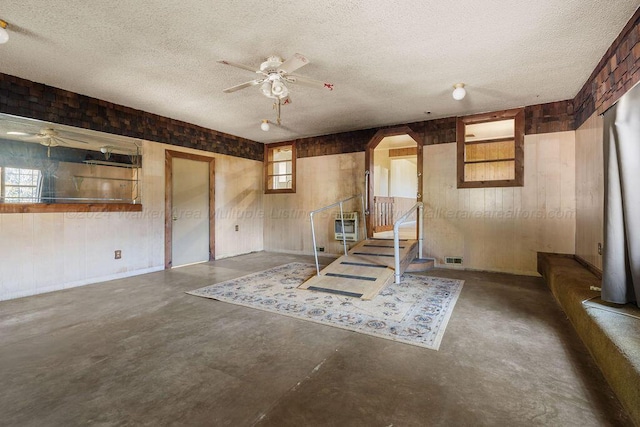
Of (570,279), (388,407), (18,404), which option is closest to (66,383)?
(18,404)

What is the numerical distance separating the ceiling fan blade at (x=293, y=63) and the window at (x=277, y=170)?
164 inches

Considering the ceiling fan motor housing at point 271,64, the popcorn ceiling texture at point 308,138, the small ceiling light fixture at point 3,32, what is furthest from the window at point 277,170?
the small ceiling light fixture at point 3,32

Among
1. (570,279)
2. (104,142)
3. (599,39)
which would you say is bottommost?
(570,279)

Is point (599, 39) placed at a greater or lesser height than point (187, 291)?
greater

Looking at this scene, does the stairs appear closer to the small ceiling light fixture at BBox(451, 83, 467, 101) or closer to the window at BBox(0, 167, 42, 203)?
the small ceiling light fixture at BBox(451, 83, 467, 101)

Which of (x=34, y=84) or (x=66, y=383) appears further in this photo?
(x=34, y=84)

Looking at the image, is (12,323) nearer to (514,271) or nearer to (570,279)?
(570,279)

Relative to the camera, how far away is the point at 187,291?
3920 millimetres

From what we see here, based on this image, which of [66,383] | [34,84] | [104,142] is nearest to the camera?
[66,383]

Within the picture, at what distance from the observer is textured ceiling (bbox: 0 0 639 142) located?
7.84ft

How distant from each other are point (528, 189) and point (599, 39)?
8.09ft

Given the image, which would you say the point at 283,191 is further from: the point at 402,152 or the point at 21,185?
the point at 21,185

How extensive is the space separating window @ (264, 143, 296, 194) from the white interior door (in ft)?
5.57

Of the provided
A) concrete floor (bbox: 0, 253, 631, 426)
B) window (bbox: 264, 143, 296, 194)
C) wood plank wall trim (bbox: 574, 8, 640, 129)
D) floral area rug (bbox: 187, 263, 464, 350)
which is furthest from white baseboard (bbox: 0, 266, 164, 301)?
wood plank wall trim (bbox: 574, 8, 640, 129)
